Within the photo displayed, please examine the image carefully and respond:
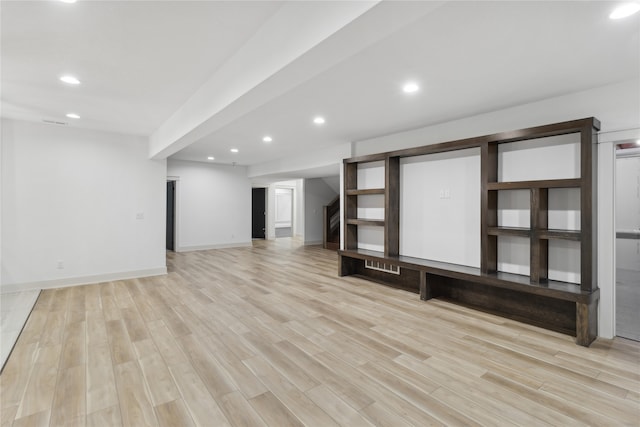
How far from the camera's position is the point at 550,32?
2037 millimetres

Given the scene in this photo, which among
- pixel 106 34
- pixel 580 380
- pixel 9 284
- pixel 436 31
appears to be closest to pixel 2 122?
pixel 9 284

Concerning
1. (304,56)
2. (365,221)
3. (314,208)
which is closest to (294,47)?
→ (304,56)

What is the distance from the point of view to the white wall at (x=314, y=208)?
9977mm

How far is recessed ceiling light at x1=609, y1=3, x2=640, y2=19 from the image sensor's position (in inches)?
69.8

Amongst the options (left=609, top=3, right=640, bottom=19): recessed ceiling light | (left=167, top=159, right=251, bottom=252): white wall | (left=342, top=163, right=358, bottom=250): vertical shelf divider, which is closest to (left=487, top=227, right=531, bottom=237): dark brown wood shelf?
(left=609, top=3, right=640, bottom=19): recessed ceiling light

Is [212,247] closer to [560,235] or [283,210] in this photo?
[283,210]

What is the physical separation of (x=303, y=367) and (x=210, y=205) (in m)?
7.09

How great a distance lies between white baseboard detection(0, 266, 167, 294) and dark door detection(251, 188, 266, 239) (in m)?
5.90

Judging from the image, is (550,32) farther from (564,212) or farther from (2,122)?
(2,122)

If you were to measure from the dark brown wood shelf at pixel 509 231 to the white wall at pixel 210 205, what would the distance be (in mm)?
7191

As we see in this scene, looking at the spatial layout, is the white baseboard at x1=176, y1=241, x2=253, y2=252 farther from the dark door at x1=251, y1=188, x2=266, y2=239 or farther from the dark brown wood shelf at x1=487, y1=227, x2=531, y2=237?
the dark brown wood shelf at x1=487, y1=227, x2=531, y2=237

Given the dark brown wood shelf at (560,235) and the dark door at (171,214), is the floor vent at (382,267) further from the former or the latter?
the dark door at (171,214)

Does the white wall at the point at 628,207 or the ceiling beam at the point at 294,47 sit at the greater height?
the ceiling beam at the point at 294,47

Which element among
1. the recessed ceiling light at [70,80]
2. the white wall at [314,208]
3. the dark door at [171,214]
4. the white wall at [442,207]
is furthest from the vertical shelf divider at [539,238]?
the dark door at [171,214]
